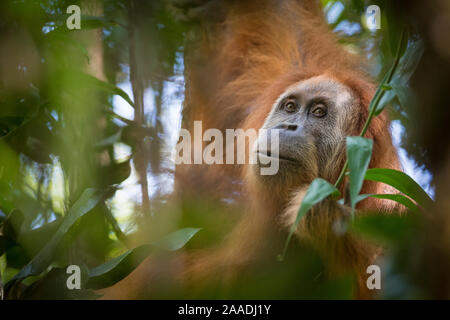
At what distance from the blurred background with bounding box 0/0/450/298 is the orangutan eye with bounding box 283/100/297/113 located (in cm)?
47

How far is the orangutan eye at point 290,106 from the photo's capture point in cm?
248

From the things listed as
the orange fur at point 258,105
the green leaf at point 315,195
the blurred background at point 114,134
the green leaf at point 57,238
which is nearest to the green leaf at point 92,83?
the blurred background at point 114,134

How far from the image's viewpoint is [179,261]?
2.58 m

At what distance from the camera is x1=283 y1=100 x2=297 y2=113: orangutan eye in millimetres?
2484

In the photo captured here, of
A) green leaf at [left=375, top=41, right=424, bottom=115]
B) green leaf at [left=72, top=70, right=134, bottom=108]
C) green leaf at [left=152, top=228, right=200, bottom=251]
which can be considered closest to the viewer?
green leaf at [left=375, top=41, right=424, bottom=115]

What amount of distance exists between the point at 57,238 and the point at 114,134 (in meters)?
0.80

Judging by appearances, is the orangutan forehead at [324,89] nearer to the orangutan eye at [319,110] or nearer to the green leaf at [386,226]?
the orangutan eye at [319,110]

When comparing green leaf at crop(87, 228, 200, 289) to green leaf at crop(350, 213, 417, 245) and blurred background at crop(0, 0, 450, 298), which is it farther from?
green leaf at crop(350, 213, 417, 245)

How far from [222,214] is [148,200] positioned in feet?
1.38

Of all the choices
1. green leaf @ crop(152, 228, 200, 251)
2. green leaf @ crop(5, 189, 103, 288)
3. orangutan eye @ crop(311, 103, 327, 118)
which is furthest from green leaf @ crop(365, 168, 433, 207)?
green leaf @ crop(5, 189, 103, 288)

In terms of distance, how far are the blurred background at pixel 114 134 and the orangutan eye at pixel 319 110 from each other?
34 centimetres

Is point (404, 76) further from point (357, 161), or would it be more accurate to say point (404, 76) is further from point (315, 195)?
point (315, 195)
